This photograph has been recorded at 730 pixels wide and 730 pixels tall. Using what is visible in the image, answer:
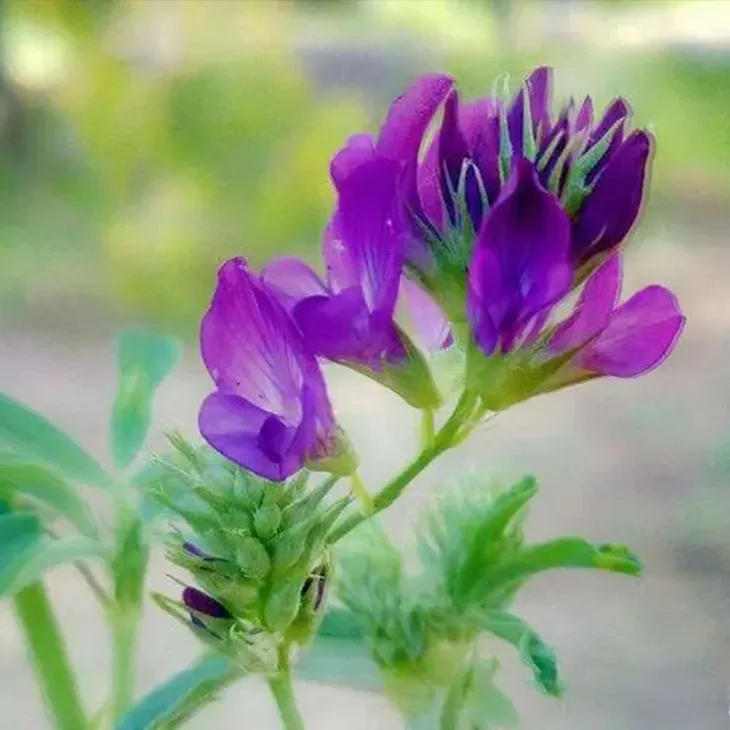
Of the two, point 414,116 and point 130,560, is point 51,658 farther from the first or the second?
point 414,116

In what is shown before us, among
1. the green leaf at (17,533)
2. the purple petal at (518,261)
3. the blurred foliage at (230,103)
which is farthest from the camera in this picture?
the blurred foliage at (230,103)

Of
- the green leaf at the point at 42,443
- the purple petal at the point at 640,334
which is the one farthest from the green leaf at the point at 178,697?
the purple petal at the point at 640,334

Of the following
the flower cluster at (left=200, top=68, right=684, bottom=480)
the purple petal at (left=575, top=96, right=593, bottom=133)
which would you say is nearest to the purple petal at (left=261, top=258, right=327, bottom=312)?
the flower cluster at (left=200, top=68, right=684, bottom=480)

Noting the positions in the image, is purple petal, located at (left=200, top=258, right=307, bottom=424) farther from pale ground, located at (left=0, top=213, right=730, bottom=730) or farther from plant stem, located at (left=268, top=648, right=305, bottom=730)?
pale ground, located at (left=0, top=213, right=730, bottom=730)

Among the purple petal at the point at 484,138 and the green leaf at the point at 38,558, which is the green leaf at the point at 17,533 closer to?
the green leaf at the point at 38,558

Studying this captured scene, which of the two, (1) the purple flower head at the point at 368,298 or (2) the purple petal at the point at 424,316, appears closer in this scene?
(1) the purple flower head at the point at 368,298

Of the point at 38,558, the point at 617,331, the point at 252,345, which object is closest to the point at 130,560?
the point at 38,558

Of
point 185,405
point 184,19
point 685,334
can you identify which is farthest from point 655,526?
point 184,19
